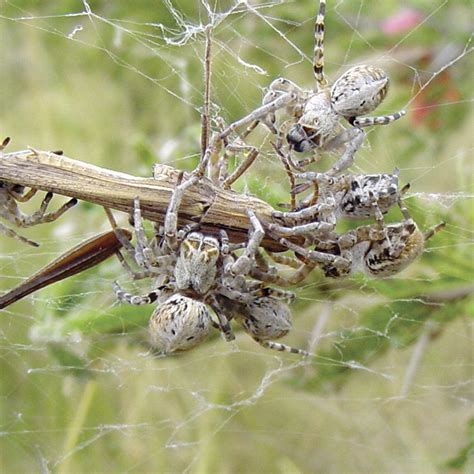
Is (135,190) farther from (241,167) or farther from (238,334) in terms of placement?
(238,334)

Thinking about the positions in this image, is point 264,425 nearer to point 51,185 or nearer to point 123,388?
point 123,388

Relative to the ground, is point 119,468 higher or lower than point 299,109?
lower

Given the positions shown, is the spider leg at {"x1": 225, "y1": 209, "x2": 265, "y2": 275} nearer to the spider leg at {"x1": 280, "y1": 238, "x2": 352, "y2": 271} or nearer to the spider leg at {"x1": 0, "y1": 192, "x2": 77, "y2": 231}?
the spider leg at {"x1": 280, "y1": 238, "x2": 352, "y2": 271}

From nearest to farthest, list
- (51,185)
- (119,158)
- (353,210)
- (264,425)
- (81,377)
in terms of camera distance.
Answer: (51,185), (353,210), (81,377), (264,425), (119,158)

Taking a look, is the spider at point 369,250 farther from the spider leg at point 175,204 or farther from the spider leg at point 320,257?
the spider leg at point 175,204

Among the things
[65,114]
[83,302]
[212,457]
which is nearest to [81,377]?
[83,302]

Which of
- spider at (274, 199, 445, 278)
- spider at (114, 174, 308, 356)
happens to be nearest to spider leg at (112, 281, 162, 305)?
spider at (114, 174, 308, 356)
